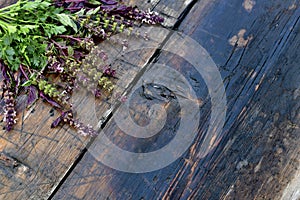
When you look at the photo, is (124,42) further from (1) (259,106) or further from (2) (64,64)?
(1) (259,106)

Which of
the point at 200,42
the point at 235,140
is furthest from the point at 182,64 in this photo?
the point at 235,140

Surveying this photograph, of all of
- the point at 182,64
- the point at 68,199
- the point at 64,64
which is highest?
the point at 182,64

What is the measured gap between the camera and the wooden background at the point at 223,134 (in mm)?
1556

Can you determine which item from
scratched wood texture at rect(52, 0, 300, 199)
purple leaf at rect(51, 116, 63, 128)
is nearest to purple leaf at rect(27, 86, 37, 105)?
purple leaf at rect(51, 116, 63, 128)

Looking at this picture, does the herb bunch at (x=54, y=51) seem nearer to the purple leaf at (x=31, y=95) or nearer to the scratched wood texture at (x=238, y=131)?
the purple leaf at (x=31, y=95)

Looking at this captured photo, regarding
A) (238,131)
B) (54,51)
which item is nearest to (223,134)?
(238,131)

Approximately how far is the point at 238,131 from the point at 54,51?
2.54 ft

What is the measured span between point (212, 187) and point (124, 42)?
2.25 feet

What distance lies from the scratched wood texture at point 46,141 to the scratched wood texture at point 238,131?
0.17 feet

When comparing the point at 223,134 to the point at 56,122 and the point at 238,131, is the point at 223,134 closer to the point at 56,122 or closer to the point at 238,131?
the point at 238,131

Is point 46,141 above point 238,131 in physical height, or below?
below

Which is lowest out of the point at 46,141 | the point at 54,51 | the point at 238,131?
the point at 46,141

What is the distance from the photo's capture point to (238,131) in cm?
162

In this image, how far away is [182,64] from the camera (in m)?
1.79
